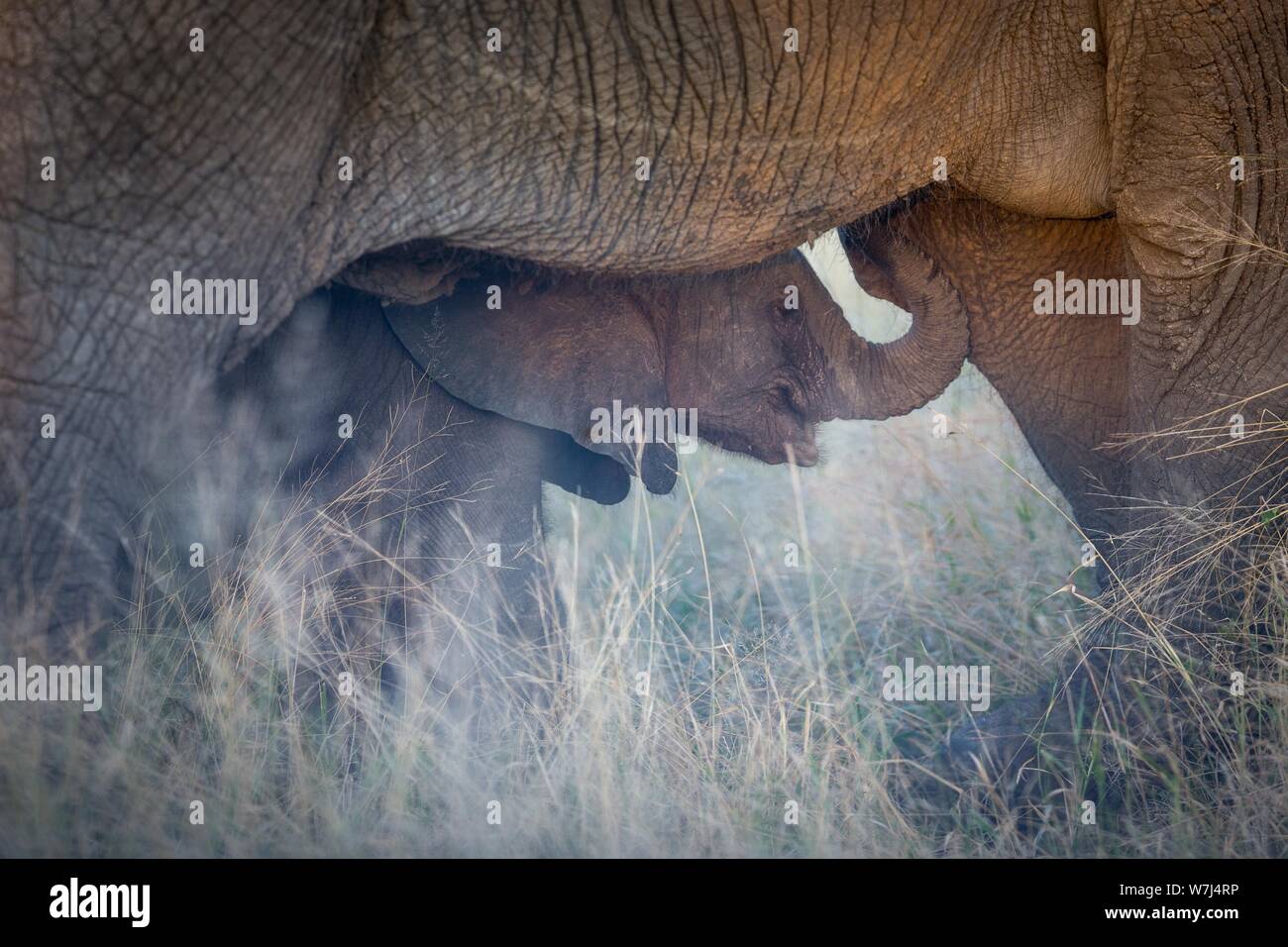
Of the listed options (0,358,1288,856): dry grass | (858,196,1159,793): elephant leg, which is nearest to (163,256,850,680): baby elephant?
(0,358,1288,856): dry grass

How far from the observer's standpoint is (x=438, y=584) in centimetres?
453

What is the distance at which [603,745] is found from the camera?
3.60m

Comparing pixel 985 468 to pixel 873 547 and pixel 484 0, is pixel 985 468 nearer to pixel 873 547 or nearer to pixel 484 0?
pixel 873 547

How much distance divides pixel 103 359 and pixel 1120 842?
261cm

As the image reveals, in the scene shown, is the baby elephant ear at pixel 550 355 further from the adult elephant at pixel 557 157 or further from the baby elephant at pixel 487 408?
the adult elephant at pixel 557 157

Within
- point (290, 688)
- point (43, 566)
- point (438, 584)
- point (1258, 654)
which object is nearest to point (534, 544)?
point (438, 584)

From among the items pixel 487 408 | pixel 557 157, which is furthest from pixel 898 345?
pixel 557 157

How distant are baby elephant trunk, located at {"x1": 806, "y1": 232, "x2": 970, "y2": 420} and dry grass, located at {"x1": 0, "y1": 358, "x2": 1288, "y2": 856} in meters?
0.62

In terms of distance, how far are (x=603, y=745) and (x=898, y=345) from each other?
202 centimetres

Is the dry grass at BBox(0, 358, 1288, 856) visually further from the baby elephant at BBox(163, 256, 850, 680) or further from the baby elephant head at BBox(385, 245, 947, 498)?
the baby elephant head at BBox(385, 245, 947, 498)

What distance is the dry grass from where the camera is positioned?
3303 mm

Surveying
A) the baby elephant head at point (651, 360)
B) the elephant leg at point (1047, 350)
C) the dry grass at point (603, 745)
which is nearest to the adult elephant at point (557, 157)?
the elephant leg at point (1047, 350)

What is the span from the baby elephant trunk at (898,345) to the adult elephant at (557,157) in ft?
2.15

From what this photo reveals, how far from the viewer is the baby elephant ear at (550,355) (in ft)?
14.9
